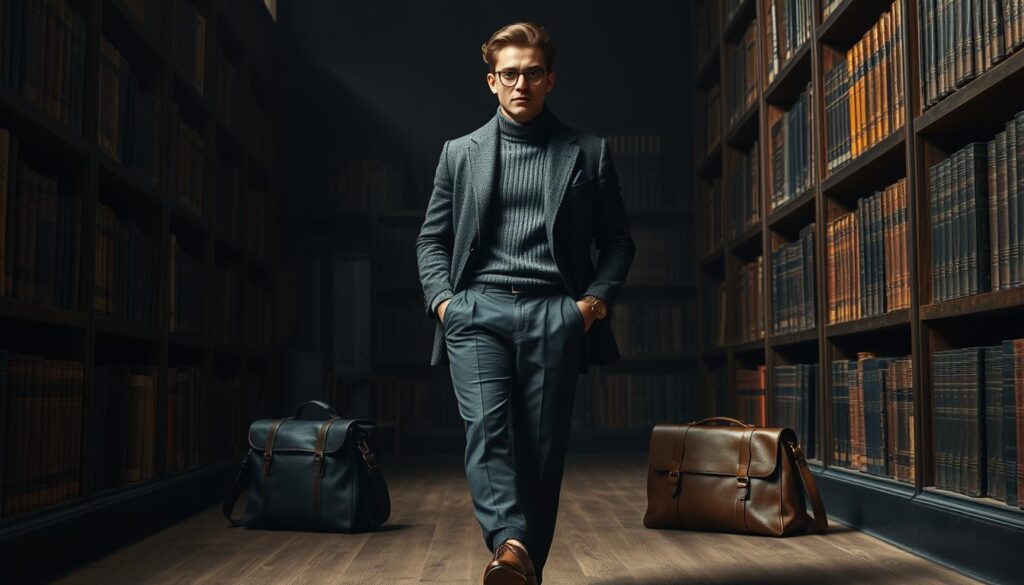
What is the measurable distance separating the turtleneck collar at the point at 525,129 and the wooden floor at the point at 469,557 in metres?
1.02

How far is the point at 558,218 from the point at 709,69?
386 cm

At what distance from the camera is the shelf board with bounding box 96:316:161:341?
116 inches

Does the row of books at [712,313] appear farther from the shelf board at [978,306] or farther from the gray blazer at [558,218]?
the gray blazer at [558,218]

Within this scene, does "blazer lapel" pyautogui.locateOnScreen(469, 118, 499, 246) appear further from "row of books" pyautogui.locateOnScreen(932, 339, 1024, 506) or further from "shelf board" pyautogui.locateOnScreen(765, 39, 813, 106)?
"shelf board" pyautogui.locateOnScreen(765, 39, 813, 106)

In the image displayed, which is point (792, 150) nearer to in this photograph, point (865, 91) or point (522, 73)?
point (865, 91)

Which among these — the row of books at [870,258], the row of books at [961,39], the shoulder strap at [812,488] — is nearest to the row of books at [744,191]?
the row of books at [870,258]

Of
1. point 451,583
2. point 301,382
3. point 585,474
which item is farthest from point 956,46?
point 301,382

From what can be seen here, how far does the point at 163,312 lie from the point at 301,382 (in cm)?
288

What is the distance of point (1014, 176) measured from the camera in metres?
2.29

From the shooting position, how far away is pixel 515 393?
219 centimetres

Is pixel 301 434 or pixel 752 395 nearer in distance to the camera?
pixel 301 434

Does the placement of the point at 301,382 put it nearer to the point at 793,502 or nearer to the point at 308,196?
the point at 308,196

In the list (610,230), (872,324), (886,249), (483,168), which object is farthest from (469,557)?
(886,249)

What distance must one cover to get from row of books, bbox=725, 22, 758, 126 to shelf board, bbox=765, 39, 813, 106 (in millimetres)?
224
